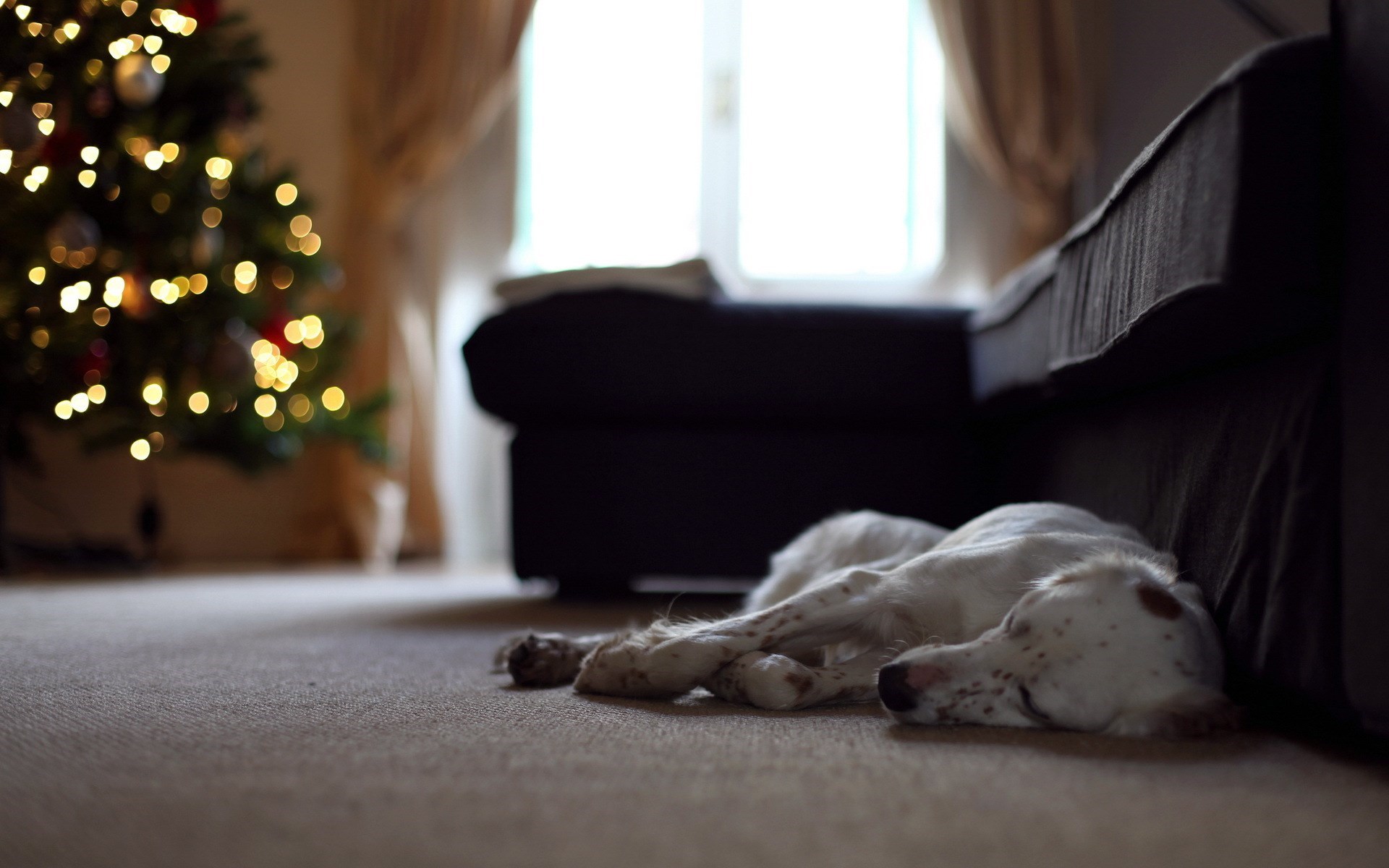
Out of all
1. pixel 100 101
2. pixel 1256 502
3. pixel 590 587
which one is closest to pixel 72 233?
pixel 100 101

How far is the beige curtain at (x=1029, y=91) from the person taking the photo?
4.87 metres

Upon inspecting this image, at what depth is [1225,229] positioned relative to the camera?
1.16 metres

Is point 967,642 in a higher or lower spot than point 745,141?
lower

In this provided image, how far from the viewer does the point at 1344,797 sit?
1.03 metres

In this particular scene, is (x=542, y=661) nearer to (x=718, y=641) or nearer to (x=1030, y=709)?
(x=718, y=641)

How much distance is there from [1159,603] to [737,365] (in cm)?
165

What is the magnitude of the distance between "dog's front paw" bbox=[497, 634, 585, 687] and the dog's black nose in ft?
1.76

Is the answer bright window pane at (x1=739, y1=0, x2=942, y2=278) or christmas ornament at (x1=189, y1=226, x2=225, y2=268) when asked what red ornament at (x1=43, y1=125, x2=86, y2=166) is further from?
bright window pane at (x1=739, y1=0, x2=942, y2=278)

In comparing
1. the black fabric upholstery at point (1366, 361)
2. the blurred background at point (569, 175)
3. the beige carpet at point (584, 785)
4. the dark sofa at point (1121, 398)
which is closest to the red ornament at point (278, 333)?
the blurred background at point (569, 175)

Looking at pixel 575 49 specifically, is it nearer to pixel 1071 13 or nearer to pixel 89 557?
pixel 1071 13

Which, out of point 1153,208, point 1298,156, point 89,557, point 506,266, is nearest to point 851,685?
point 1153,208

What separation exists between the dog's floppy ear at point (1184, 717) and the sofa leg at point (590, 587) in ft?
5.78

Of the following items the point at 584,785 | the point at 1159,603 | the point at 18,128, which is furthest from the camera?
the point at 18,128

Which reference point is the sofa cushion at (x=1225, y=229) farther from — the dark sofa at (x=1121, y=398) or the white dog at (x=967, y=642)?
the white dog at (x=967, y=642)
